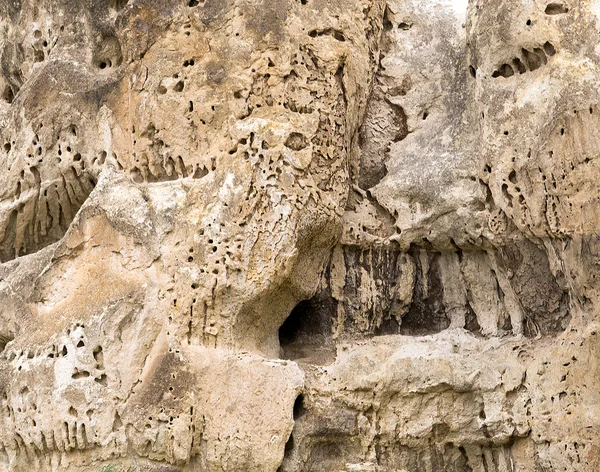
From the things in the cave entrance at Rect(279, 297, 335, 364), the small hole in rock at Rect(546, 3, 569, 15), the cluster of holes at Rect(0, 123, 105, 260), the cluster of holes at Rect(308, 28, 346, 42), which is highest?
the small hole in rock at Rect(546, 3, 569, 15)

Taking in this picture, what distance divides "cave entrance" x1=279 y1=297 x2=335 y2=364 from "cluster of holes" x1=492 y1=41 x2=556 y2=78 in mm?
1560

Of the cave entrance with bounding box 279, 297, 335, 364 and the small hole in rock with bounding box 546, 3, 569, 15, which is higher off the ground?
the small hole in rock with bounding box 546, 3, 569, 15

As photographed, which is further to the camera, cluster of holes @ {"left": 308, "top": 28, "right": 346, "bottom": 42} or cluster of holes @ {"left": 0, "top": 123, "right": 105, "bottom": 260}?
cluster of holes @ {"left": 0, "top": 123, "right": 105, "bottom": 260}

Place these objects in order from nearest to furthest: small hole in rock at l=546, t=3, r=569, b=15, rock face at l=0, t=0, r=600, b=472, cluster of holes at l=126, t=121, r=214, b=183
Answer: rock face at l=0, t=0, r=600, b=472, small hole in rock at l=546, t=3, r=569, b=15, cluster of holes at l=126, t=121, r=214, b=183

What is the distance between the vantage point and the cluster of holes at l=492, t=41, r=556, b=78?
547cm

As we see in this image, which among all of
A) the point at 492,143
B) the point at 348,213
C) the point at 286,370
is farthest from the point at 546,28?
the point at 286,370

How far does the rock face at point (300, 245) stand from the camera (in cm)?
524

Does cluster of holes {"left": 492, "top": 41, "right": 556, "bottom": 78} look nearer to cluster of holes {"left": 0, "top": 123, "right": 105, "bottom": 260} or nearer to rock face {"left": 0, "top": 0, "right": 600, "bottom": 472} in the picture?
rock face {"left": 0, "top": 0, "right": 600, "bottom": 472}

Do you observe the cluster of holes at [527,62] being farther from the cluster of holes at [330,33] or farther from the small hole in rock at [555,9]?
the cluster of holes at [330,33]

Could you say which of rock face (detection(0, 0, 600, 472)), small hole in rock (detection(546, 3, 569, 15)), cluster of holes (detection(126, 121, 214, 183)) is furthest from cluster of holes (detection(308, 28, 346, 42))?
small hole in rock (detection(546, 3, 569, 15))

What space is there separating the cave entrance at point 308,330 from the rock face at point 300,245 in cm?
1

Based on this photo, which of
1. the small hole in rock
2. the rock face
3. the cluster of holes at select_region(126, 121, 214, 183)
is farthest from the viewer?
the cluster of holes at select_region(126, 121, 214, 183)

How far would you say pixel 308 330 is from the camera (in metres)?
5.96

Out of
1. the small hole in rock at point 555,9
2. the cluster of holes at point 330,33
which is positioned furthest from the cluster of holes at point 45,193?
the small hole in rock at point 555,9
